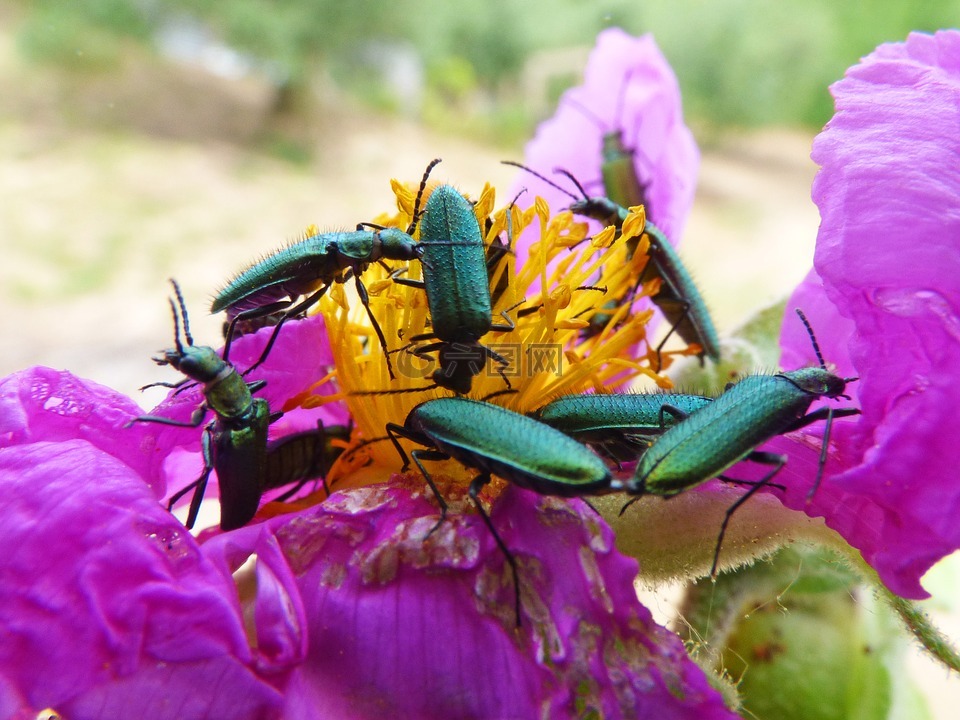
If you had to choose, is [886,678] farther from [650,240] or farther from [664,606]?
[650,240]

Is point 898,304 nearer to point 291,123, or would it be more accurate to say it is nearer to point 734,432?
point 734,432

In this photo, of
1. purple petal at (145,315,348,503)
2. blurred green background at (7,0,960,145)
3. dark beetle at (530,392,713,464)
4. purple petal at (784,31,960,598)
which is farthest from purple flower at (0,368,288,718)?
blurred green background at (7,0,960,145)

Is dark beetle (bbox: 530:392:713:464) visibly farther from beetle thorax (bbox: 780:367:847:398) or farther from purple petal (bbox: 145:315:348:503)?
purple petal (bbox: 145:315:348:503)

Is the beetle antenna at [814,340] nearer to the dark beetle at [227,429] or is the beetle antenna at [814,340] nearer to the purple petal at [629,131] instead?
the purple petal at [629,131]

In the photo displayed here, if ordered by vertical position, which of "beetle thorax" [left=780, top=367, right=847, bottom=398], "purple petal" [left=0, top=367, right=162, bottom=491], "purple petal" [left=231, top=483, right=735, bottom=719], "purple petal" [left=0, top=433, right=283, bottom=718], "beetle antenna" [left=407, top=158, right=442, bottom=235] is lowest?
"purple petal" [left=231, top=483, right=735, bottom=719]

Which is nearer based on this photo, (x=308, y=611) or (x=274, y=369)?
(x=308, y=611)

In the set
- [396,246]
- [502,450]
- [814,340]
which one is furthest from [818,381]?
[396,246]
